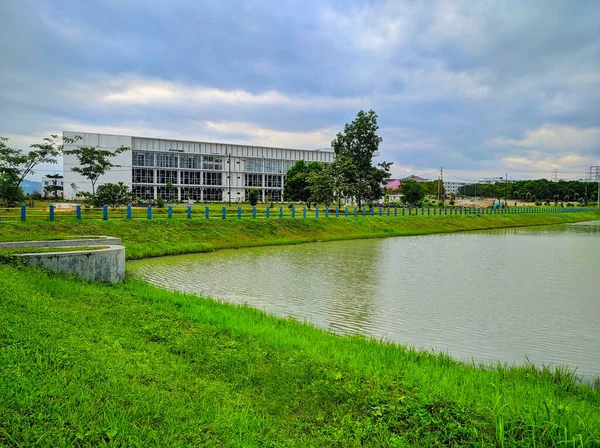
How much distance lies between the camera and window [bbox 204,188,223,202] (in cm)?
8212

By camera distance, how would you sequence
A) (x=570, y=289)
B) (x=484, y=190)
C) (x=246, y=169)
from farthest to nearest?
(x=484, y=190), (x=246, y=169), (x=570, y=289)

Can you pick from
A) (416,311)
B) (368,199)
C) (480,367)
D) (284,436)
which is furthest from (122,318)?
(368,199)

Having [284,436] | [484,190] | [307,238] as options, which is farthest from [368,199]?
[484,190]

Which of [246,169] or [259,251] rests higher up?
[246,169]

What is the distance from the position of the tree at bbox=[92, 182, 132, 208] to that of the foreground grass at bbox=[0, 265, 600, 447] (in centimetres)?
2578

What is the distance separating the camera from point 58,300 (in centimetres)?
722

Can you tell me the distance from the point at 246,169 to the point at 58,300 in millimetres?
78709

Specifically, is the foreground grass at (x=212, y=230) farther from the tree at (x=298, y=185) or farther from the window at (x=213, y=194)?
the window at (x=213, y=194)

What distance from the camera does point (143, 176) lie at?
75.2 meters

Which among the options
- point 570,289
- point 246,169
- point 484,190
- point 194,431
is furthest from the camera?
point 484,190

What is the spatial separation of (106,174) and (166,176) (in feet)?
32.3

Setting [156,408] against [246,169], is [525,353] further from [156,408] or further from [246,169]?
[246,169]

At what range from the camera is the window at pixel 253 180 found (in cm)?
8562

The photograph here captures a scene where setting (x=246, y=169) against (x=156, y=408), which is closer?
(x=156, y=408)
